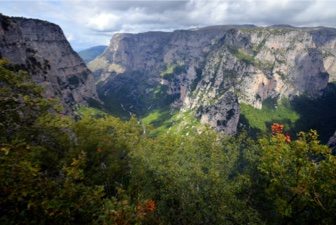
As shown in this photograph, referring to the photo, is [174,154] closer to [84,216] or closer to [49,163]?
[49,163]

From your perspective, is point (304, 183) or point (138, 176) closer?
point (304, 183)

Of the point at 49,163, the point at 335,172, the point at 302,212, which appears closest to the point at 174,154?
the point at 49,163

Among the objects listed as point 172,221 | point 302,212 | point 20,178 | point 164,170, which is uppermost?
point 20,178

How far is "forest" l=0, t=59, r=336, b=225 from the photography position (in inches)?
408

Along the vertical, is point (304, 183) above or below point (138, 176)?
above

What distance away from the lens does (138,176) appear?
116 feet

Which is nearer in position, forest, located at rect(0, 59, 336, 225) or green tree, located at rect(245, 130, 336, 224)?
forest, located at rect(0, 59, 336, 225)

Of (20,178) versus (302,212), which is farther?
(302,212)

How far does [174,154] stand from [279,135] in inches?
913

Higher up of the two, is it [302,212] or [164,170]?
[302,212]

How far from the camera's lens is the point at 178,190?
105ft

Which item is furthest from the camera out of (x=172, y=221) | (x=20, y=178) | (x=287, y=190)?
(x=172, y=221)

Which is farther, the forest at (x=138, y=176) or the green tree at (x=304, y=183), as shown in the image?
the green tree at (x=304, y=183)

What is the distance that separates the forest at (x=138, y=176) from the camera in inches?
408
